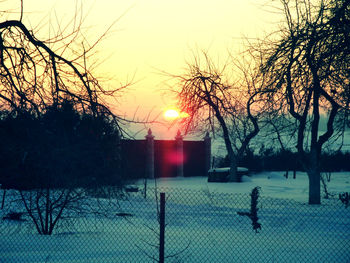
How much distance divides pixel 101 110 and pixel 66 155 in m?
0.80

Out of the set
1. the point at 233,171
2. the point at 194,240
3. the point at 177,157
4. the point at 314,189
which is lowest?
the point at 194,240

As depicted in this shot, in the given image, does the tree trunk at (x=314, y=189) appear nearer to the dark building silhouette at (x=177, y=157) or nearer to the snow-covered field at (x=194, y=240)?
the snow-covered field at (x=194, y=240)

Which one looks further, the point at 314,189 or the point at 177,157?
the point at 177,157

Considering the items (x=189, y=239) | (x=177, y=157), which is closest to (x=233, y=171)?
(x=177, y=157)

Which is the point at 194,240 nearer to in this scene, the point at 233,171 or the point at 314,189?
the point at 314,189

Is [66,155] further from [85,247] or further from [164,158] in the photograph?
[164,158]

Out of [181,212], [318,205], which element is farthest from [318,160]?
[181,212]

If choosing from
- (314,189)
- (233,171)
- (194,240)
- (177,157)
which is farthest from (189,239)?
(177,157)

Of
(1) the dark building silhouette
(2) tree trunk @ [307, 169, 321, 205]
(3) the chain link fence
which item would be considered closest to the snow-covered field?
(3) the chain link fence

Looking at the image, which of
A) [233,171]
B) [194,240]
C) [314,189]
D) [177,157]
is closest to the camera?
[194,240]

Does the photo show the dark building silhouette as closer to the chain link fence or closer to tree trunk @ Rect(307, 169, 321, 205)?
tree trunk @ Rect(307, 169, 321, 205)

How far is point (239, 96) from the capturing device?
2159 centimetres

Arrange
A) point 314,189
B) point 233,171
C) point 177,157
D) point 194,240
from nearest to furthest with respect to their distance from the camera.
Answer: point 194,240 → point 314,189 → point 233,171 → point 177,157

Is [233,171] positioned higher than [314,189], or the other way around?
[233,171]
